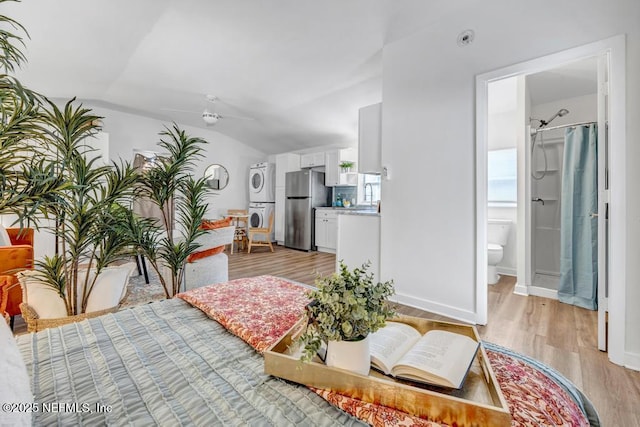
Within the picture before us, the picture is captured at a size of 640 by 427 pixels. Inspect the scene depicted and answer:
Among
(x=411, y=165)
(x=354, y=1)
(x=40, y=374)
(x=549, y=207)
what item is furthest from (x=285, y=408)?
(x=549, y=207)

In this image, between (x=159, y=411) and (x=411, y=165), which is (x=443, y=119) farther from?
(x=159, y=411)

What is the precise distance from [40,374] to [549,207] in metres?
4.62

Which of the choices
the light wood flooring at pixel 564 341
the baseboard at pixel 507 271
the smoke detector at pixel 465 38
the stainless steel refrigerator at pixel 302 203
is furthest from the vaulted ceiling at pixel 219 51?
the baseboard at pixel 507 271

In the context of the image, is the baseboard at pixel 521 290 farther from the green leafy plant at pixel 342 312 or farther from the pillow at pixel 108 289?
the pillow at pixel 108 289

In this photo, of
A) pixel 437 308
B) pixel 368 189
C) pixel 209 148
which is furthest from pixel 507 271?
pixel 209 148

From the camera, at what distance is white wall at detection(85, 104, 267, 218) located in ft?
16.2

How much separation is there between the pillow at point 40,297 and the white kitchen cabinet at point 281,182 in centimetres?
456

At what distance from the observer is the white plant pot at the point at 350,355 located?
0.69 m

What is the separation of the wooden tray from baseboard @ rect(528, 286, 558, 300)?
2907mm

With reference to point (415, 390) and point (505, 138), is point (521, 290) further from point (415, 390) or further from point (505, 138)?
point (415, 390)

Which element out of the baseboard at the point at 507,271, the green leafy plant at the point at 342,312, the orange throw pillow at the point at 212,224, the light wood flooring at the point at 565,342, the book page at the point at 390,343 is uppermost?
the orange throw pillow at the point at 212,224

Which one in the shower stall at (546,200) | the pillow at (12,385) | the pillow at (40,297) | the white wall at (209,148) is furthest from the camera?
the white wall at (209,148)

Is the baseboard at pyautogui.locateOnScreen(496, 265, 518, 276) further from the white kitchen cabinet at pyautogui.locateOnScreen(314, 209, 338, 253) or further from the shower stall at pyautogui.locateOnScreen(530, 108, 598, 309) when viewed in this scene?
the white kitchen cabinet at pyautogui.locateOnScreen(314, 209, 338, 253)

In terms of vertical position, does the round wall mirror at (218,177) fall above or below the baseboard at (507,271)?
above
